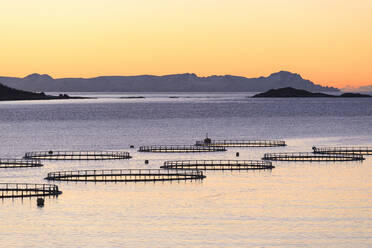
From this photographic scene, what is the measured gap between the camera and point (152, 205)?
104 metres

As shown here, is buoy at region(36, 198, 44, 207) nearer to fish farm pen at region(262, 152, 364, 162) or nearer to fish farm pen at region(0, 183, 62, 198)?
fish farm pen at region(0, 183, 62, 198)

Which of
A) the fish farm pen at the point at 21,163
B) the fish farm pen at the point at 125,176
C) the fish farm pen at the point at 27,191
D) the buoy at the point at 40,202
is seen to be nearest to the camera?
the buoy at the point at 40,202

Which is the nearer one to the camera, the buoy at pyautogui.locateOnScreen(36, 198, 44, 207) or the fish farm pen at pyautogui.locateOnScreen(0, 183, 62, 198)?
the buoy at pyautogui.locateOnScreen(36, 198, 44, 207)

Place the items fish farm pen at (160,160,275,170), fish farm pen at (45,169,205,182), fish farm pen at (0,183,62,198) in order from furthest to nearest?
fish farm pen at (160,160,275,170) < fish farm pen at (45,169,205,182) < fish farm pen at (0,183,62,198)

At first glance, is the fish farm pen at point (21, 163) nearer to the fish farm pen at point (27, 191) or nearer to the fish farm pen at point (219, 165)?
the fish farm pen at point (219, 165)

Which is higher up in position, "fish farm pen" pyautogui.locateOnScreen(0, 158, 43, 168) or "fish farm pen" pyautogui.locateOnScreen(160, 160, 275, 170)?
"fish farm pen" pyautogui.locateOnScreen(160, 160, 275, 170)

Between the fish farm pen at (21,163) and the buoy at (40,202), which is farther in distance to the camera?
the fish farm pen at (21,163)

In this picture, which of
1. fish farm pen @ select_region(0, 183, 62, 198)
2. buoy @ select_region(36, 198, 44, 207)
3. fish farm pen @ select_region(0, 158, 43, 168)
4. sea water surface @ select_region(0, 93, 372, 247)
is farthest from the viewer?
fish farm pen @ select_region(0, 158, 43, 168)

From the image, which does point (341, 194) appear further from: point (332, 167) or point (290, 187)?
point (332, 167)

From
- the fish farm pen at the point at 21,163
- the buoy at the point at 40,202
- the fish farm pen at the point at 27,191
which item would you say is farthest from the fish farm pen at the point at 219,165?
the buoy at the point at 40,202

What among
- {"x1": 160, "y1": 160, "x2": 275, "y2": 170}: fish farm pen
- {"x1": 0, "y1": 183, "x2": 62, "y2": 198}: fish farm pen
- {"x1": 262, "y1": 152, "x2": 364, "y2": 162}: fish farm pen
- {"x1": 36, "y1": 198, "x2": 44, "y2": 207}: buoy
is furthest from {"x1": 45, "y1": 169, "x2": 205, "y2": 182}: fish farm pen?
{"x1": 262, "y1": 152, "x2": 364, "y2": 162}: fish farm pen

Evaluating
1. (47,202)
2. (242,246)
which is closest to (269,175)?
(47,202)

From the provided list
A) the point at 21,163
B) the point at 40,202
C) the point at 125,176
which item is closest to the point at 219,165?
the point at 125,176

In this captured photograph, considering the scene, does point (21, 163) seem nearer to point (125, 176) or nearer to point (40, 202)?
point (125, 176)
